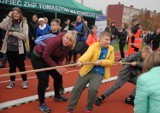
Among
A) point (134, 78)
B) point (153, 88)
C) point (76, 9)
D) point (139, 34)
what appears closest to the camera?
point (153, 88)

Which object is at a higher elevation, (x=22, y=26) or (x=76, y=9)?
(x=76, y=9)

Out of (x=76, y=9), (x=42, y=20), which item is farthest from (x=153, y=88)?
(x=76, y=9)

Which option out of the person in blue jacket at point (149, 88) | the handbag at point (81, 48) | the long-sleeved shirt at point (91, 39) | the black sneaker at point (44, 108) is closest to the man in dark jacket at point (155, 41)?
the long-sleeved shirt at point (91, 39)

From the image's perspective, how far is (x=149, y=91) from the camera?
8.12 feet

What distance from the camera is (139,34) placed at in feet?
31.1

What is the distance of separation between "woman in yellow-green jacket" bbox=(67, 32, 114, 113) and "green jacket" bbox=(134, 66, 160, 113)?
6.38 feet

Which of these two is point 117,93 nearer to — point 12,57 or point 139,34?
point 12,57

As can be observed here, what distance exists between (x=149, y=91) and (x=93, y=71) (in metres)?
2.32

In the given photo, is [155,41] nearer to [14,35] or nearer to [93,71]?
[93,71]

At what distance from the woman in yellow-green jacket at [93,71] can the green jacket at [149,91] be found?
195cm

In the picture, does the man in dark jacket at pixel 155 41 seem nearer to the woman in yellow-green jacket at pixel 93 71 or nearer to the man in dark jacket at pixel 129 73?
the man in dark jacket at pixel 129 73

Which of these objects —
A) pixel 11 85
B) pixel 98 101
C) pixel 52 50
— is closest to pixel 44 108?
pixel 52 50

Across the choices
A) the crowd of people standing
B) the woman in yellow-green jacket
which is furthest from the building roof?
the woman in yellow-green jacket

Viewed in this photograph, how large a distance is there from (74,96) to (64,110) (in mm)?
511
